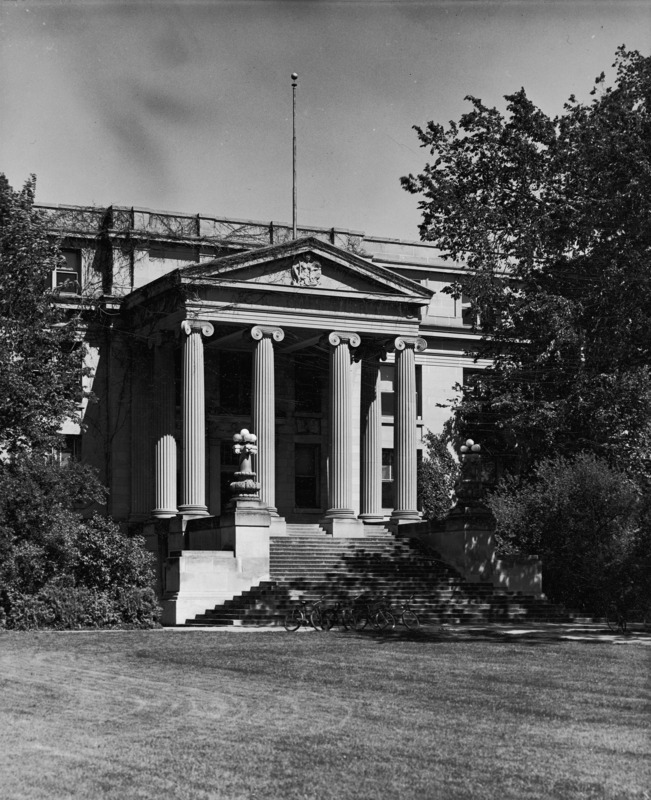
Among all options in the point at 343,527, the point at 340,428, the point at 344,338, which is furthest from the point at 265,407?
the point at 343,527

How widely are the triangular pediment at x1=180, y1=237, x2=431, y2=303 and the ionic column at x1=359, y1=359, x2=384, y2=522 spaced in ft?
11.9

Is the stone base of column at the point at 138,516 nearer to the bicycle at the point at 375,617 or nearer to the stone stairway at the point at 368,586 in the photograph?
the stone stairway at the point at 368,586

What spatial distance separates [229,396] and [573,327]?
16.4 metres

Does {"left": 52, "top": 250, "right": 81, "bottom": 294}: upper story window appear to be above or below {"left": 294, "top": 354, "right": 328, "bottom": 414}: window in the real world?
above

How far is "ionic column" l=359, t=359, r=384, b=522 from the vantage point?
48.8 metres

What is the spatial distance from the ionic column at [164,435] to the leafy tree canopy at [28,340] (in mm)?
5940

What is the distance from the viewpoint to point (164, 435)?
47531mm

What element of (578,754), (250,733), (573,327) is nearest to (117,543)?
(573,327)

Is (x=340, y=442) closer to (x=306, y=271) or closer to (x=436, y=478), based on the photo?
(x=306, y=271)

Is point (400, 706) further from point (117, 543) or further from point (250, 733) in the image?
point (117, 543)

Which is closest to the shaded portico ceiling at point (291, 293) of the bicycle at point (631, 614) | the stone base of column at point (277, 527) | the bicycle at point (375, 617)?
the stone base of column at point (277, 527)

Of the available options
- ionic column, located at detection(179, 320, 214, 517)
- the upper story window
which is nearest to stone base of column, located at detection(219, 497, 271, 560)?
ionic column, located at detection(179, 320, 214, 517)

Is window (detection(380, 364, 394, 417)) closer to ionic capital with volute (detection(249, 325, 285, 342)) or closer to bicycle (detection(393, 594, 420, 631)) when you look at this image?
ionic capital with volute (detection(249, 325, 285, 342))

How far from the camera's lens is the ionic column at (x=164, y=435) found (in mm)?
46719
